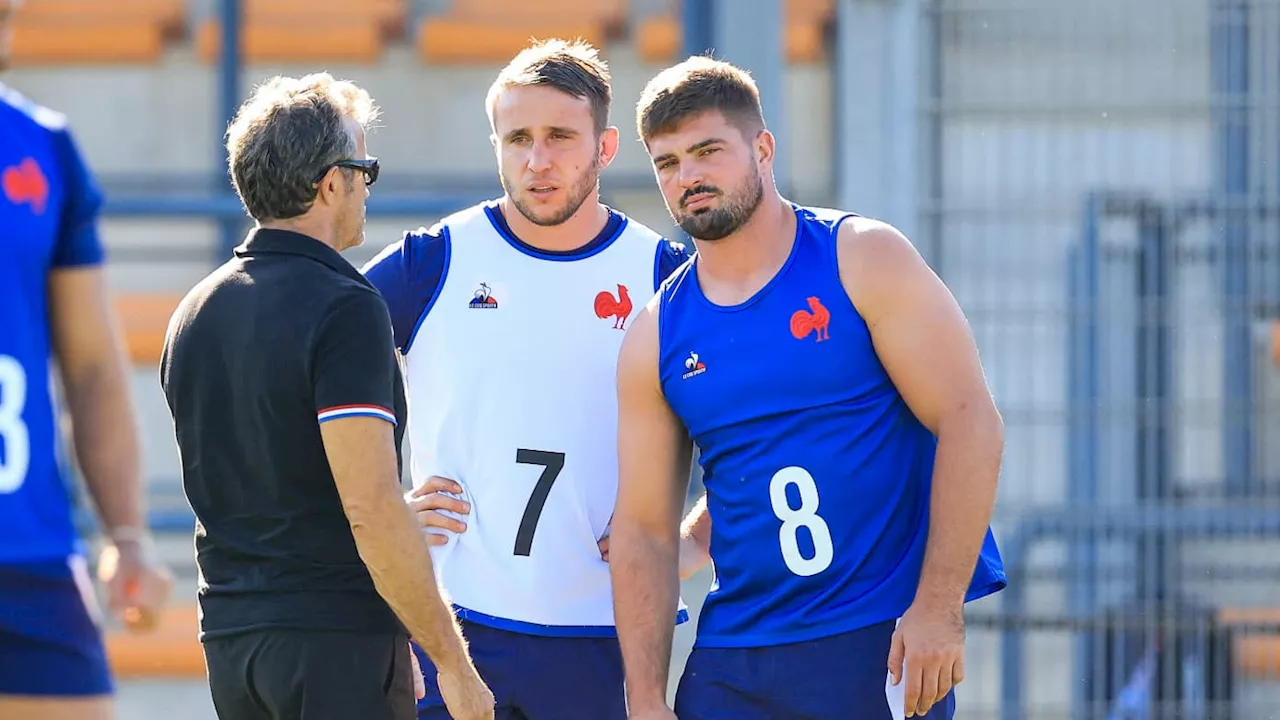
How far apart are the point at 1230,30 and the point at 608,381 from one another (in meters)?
3.06

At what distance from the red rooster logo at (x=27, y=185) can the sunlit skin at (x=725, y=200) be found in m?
1.05

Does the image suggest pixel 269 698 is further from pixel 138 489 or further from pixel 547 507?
pixel 547 507

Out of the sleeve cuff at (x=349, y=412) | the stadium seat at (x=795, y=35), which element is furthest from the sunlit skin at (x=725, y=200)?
the stadium seat at (x=795, y=35)

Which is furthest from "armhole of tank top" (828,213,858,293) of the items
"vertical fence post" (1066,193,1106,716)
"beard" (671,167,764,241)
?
"vertical fence post" (1066,193,1106,716)

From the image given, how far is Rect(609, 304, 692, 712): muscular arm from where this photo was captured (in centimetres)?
312

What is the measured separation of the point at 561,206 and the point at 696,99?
1.39 ft

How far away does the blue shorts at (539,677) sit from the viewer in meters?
3.30

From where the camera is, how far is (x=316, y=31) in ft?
27.7

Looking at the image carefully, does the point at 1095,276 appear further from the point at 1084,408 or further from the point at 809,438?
the point at 809,438

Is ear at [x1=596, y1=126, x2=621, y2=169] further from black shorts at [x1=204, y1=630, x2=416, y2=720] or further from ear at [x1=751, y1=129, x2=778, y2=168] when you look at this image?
black shorts at [x1=204, y1=630, x2=416, y2=720]

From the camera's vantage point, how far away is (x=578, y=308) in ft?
11.1

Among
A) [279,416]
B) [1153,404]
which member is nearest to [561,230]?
[279,416]

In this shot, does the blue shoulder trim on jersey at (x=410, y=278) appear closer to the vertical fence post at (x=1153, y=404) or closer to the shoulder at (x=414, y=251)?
the shoulder at (x=414, y=251)

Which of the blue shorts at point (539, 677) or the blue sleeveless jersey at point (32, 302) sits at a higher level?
the blue sleeveless jersey at point (32, 302)
